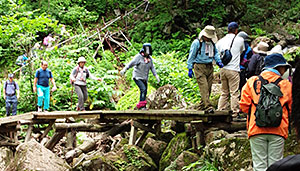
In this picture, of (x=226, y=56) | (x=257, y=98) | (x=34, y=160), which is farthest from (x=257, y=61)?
(x=34, y=160)

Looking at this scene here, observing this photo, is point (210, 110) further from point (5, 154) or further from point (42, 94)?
point (5, 154)

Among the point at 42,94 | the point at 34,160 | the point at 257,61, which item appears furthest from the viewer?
the point at 42,94

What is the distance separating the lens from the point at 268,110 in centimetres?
499

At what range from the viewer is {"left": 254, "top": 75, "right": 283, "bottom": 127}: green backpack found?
4961 mm

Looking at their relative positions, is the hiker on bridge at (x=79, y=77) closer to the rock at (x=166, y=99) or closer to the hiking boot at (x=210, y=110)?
the rock at (x=166, y=99)

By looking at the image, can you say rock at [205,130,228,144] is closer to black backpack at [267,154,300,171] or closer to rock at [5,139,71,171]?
rock at [5,139,71,171]

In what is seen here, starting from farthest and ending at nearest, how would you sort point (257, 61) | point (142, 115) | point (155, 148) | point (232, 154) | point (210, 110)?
1. point (155, 148)
2. point (142, 115)
3. point (257, 61)
4. point (210, 110)
5. point (232, 154)

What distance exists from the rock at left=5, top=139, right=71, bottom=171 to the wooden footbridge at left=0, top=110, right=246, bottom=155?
188 cm

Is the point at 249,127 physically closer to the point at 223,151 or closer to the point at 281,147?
the point at 281,147

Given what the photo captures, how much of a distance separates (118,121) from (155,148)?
7.63 ft

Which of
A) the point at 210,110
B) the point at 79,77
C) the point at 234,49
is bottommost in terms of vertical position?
the point at 210,110

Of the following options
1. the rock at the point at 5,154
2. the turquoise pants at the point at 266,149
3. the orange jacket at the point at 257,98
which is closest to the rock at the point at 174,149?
the turquoise pants at the point at 266,149

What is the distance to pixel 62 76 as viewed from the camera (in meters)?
17.6

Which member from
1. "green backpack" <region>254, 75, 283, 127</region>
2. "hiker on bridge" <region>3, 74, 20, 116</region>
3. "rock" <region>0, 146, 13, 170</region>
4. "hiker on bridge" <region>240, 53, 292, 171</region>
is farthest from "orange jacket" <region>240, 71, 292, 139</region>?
"hiker on bridge" <region>3, 74, 20, 116</region>
